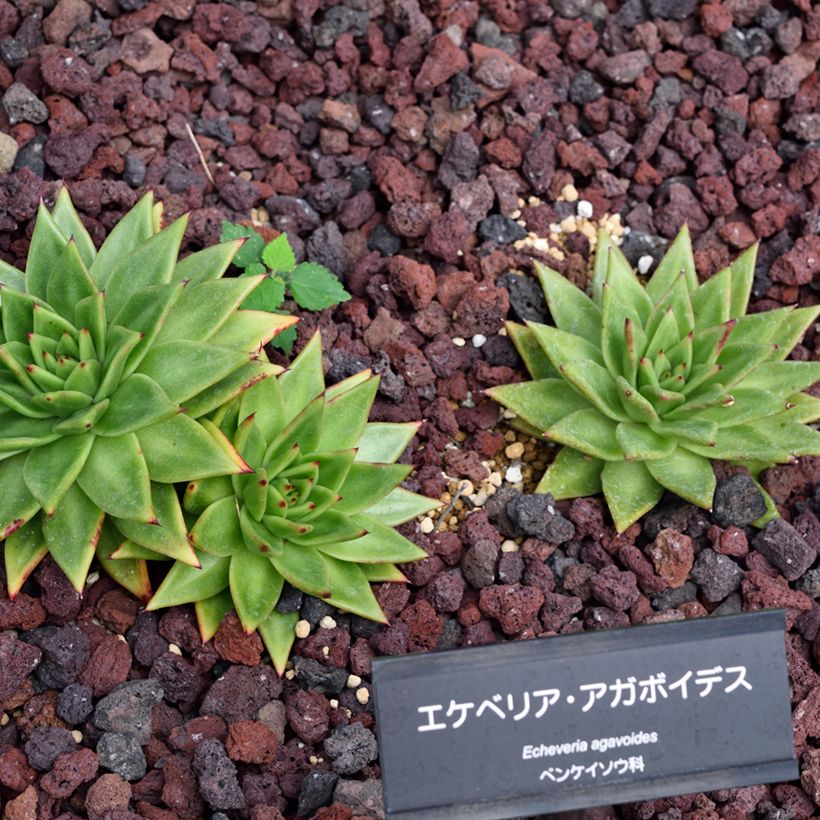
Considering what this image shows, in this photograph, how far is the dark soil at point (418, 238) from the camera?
2.28 metres

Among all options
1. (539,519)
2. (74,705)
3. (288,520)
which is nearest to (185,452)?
(288,520)

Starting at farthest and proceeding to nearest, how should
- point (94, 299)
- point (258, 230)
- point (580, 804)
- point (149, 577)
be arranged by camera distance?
1. point (258, 230)
2. point (149, 577)
3. point (94, 299)
4. point (580, 804)

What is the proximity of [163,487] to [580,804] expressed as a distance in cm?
104

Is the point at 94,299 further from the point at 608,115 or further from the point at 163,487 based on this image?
the point at 608,115

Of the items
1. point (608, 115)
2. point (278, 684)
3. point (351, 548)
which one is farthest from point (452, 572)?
point (608, 115)

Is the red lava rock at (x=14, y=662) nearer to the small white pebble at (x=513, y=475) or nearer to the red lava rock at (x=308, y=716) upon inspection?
the red lava rock at (x=308, y=716)

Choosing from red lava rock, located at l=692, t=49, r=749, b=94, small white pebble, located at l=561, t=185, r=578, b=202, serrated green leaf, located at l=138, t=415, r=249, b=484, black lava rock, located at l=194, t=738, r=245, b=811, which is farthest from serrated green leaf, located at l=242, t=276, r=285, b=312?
red lava rock, located at l=692, t=49, r=749, b=94

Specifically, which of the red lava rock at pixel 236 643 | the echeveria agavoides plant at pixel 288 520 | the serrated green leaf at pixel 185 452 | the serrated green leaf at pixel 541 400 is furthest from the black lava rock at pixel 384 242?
the red lava rock at pixel 236 643

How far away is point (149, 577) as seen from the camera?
2.43 m

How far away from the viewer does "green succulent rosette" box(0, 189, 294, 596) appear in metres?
2.19

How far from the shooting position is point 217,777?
216cm

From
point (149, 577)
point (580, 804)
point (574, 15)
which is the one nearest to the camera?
point (580, 804)

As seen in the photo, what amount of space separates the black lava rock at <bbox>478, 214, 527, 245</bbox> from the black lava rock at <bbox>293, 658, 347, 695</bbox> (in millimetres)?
1249

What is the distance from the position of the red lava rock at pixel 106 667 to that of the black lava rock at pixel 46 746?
112 millimetres
